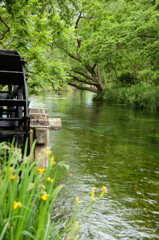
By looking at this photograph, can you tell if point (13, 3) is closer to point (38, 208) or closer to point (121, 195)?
point (121, 195)

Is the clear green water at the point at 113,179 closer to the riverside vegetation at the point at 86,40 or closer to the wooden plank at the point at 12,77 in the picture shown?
the wooden plank at the point at 12,77

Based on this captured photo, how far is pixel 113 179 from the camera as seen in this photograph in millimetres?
5000

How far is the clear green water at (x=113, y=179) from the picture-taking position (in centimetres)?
333

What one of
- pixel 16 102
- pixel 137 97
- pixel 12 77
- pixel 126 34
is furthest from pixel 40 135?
pixel 137 97

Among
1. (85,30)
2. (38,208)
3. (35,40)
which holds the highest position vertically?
(85,30)

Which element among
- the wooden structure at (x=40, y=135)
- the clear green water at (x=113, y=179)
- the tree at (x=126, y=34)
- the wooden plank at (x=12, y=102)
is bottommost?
the clear green water at (x=113, y=179)

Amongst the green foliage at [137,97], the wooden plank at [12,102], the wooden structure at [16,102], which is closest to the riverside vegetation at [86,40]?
the green foliage at [137,97]

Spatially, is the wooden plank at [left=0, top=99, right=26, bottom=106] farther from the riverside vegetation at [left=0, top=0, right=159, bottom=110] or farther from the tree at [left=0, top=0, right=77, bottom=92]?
the tree at [left=0, top=0, right=77, bottom=92]

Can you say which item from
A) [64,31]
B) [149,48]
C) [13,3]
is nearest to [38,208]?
[13,3]

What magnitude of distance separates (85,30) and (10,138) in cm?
2204

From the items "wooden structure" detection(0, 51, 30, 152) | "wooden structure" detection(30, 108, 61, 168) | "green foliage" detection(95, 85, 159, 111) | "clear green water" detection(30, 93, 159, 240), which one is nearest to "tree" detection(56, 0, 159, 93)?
"green foliage" detection(95, 85, 159, 111)

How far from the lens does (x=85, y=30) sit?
24.6m

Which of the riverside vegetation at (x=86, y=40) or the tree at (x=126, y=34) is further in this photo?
the tree at (x=126, y=34)

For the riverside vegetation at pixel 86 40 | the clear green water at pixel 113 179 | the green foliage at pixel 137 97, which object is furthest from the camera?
the green foliage at pixel 137 97
